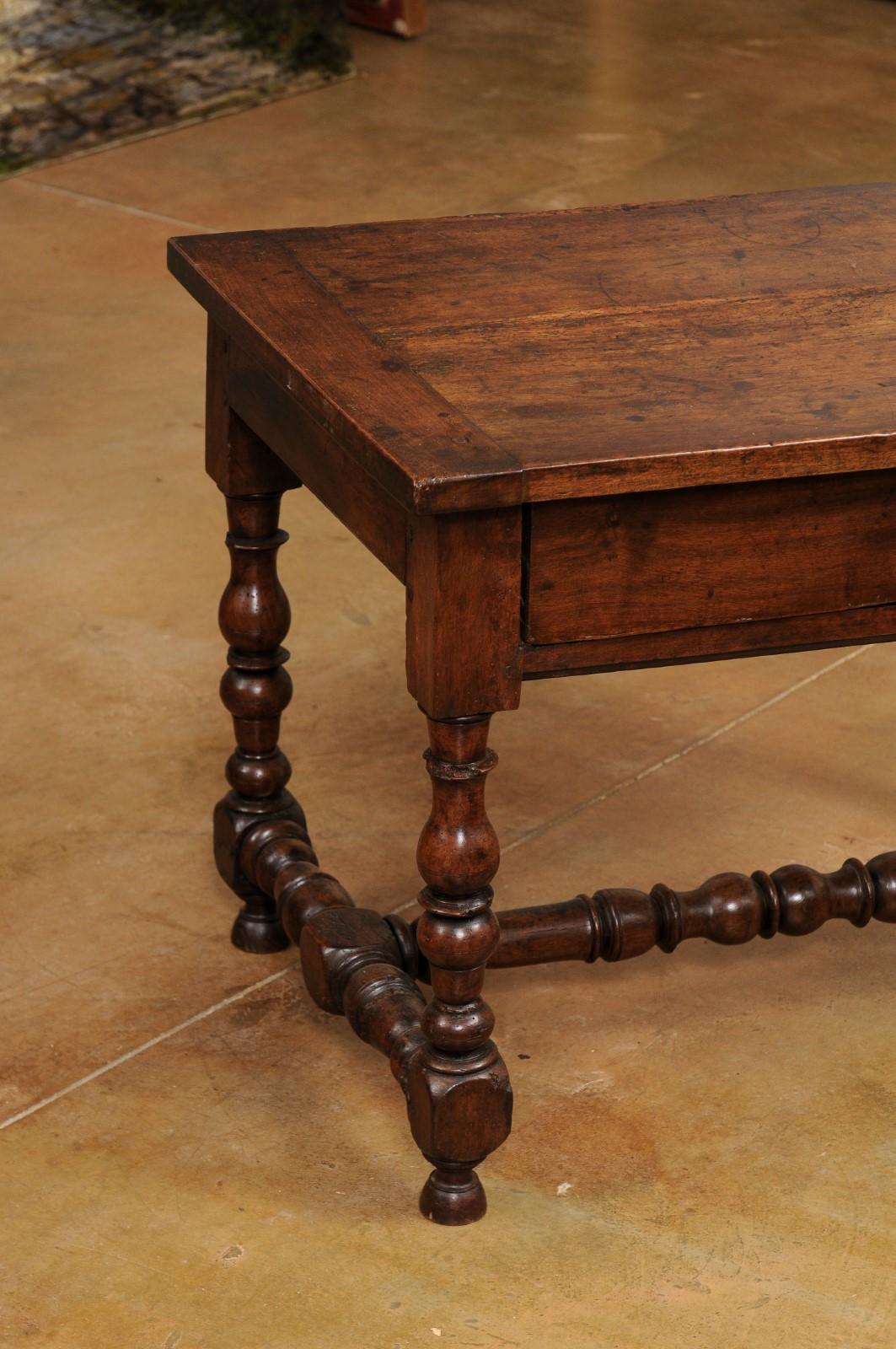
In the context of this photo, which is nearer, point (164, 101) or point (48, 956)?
point (48, 956)

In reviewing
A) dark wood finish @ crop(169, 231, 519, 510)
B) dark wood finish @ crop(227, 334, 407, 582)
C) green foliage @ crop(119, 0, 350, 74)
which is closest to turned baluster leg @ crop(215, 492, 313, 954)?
dark wood finish @ crop(227, 334, 407, 582)

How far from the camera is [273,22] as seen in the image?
6723 mm

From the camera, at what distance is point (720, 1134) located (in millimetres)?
2164

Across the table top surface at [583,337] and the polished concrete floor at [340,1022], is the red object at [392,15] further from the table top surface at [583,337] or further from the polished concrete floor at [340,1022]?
the table top surface at [583,337]

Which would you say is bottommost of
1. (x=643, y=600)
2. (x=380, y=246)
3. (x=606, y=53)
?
(x=606, y=53)

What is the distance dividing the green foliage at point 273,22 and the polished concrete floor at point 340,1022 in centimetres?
250

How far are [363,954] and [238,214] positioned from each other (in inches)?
141

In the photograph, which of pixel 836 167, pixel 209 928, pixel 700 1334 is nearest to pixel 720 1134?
pixel 700 1334

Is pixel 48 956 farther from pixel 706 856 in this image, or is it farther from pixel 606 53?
pixel 606 53

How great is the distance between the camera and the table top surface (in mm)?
1693

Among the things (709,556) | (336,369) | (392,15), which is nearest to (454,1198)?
(709,556)

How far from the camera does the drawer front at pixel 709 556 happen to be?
1741 millimetres

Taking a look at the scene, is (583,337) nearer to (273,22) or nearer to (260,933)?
(260,933)

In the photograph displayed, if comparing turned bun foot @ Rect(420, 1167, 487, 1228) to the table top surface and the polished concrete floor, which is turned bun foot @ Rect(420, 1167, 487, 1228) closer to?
the polished concrete floor
